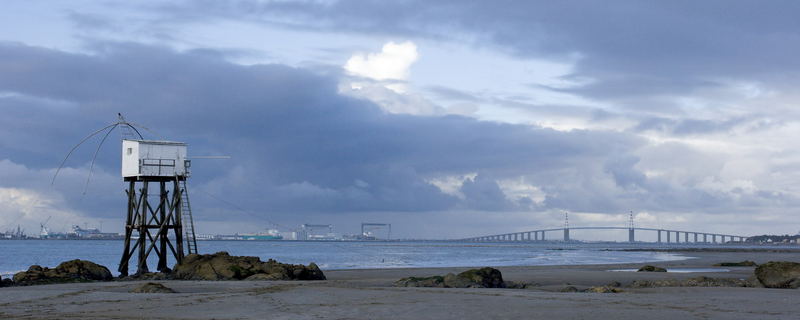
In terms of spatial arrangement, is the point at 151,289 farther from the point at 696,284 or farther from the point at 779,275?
the point at 779,275

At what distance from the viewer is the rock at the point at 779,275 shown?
29.9 meters

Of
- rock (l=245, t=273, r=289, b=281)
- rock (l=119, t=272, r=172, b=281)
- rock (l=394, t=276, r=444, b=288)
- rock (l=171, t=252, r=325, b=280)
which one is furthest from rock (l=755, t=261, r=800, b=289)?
rock (l=119, t=272, r=172, b=281)

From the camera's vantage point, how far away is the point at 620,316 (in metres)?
19.0

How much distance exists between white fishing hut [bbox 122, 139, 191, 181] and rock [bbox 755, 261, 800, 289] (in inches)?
1208

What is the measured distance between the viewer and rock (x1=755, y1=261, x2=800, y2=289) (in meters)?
29.9

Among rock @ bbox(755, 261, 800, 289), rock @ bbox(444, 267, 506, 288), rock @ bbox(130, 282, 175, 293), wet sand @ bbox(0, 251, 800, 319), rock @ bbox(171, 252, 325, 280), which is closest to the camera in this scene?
wet sand @ bbox(0, 251, 800, 319)

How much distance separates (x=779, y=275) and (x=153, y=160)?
107 feet

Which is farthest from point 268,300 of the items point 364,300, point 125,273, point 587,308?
point 125,273

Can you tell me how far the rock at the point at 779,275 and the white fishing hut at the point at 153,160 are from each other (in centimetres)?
3068

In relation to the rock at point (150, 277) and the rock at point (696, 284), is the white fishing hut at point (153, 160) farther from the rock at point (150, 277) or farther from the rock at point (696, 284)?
the rock at point (696, 284)

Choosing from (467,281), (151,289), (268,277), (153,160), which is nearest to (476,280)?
(467,281)

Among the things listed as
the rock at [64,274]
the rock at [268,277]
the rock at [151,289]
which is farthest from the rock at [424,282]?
the rock at [64,274]

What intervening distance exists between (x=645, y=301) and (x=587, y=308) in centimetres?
304

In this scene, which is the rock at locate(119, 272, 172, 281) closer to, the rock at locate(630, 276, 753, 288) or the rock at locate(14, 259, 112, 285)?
the rock at locate(14, 259, 112, 285)
